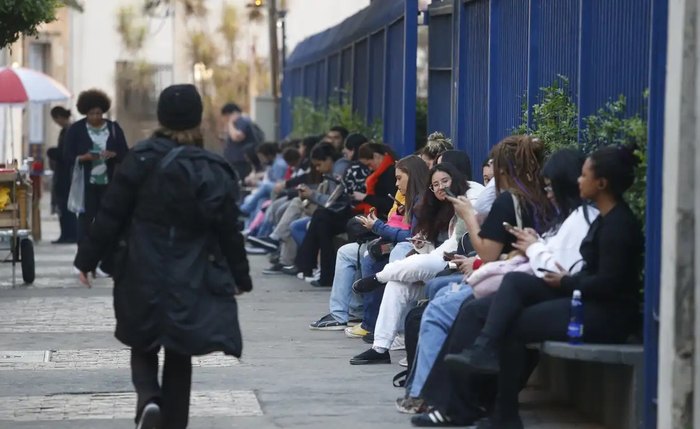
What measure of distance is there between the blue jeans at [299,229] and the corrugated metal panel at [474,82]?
10.3 feet

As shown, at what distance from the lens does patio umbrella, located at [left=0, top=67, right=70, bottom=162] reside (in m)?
21.4

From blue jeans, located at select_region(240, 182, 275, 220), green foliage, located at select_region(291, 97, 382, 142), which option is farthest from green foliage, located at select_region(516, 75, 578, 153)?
blue jeans, located at select_region(240, 182, 275, 220)

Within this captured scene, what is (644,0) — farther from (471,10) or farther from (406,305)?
(471,10)

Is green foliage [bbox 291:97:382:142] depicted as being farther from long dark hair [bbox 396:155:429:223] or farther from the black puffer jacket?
the black puffer jacket

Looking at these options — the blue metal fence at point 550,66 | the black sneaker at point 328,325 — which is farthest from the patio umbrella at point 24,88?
the black sneaker at point 328,325

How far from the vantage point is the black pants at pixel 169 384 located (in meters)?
7.94

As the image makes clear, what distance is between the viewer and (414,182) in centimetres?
1175

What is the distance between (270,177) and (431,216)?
12.0m

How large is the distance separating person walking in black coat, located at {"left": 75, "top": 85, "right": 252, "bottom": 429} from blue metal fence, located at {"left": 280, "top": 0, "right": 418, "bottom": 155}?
828 cm

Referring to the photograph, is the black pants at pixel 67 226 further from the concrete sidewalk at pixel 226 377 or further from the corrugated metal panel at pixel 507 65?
the corrugated metal panel at pixel 507 65

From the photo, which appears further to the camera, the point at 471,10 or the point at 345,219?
the point at 345,219

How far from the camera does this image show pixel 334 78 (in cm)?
2597

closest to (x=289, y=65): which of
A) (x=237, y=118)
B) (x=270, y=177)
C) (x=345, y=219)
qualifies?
(x=237, y=118)

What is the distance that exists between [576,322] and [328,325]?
200 inches
